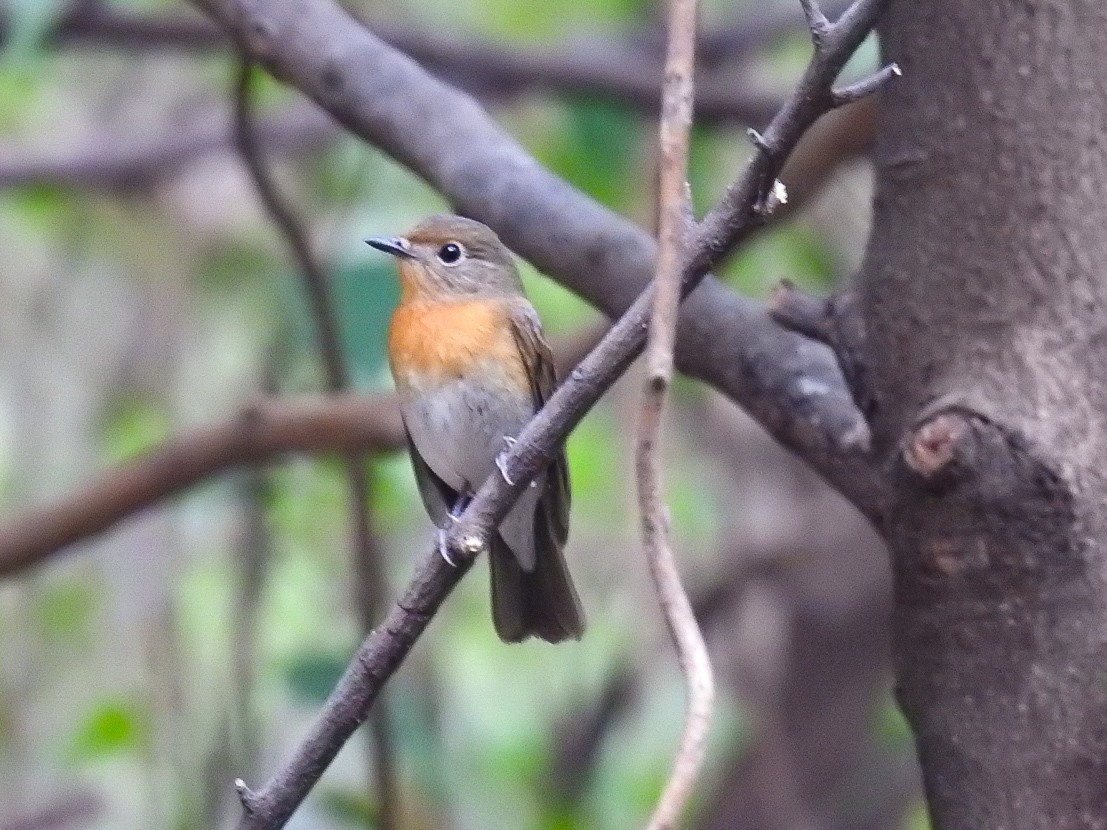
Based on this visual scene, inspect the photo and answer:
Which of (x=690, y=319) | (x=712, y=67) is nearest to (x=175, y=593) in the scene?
(x=712, y=67)

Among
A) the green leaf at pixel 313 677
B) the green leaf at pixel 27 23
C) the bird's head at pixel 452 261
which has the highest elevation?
the green leaf at pixel 27 23

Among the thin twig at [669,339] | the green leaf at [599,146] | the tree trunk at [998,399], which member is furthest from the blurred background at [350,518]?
the thin twig at [669,339]

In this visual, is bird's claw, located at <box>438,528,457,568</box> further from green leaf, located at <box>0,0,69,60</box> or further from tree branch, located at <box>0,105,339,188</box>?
tree branch, located at <box>0,105,339,188</box>

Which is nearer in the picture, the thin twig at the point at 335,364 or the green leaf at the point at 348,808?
the thin twig at the point at 335,364

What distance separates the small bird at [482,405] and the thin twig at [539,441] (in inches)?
46.4

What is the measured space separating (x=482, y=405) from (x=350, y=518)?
2.78 feet

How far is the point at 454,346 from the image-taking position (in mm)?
3330

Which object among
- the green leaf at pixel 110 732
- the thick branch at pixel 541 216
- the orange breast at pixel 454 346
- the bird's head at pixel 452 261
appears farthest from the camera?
the green leaf at pixel 110 732

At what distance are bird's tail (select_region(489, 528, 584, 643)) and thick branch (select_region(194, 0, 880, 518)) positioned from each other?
0.76 meters

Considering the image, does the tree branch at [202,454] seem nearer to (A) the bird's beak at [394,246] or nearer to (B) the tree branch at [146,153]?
(A) the bird's beak at [394,246]

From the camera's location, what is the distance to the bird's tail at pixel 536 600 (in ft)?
9.97

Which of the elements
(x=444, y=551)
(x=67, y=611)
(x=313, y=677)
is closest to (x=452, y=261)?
(x=313, y=677)

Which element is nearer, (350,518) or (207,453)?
(207,453)

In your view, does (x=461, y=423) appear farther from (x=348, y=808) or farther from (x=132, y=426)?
(x=132, y=426)
